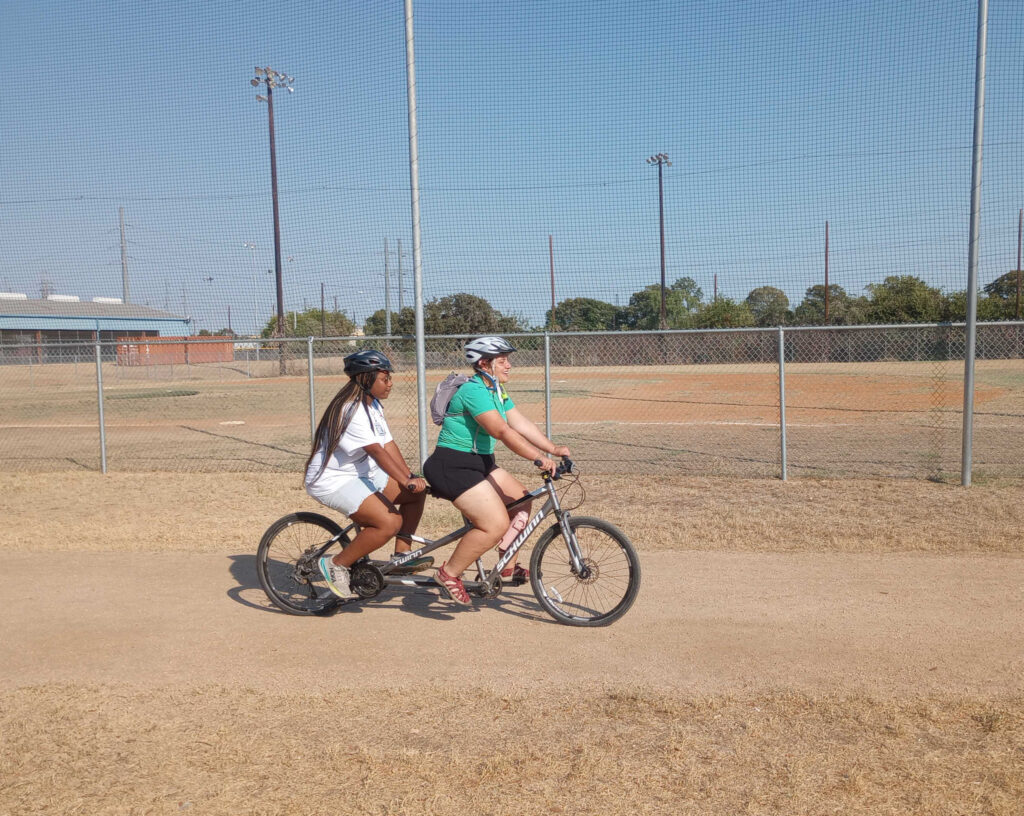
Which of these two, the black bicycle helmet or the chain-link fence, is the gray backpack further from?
the chain-link fence

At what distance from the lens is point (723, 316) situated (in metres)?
28.9

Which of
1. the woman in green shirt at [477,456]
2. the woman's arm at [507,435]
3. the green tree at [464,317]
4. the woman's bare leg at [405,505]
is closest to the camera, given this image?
the woman's arm at [507,435]

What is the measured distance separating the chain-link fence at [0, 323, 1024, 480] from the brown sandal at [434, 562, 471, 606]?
616 centimetres

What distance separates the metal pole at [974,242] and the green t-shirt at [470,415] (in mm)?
→ 6786

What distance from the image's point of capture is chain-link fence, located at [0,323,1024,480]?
1250 cm

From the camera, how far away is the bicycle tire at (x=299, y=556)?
5555 mm

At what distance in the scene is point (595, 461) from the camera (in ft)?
41.8

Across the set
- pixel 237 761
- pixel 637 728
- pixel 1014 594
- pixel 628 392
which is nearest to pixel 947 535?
pixel 1014 594

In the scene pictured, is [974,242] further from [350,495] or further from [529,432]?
[350,495]

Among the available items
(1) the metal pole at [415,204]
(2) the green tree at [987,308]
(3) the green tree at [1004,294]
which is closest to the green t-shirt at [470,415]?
(1) the metal pole at [415,204]

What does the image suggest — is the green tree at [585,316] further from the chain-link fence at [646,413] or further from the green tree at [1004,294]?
the green tree at [1004,294]

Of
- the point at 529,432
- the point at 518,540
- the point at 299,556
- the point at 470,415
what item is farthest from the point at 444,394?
the point at 299,556

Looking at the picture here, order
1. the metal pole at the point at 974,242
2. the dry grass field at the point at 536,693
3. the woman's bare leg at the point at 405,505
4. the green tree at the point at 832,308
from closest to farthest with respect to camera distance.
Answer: the dry grass field at the point at 536,693, the woman's bare leg at the point at 405,505, the metal pole at the point at 974,242, the green tree at the point at 832,308

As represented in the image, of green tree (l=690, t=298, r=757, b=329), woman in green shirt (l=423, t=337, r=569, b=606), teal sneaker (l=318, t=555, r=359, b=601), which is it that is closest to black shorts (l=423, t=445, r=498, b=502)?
woman in green shirt (l=423, t=337, r=569, b=606)
